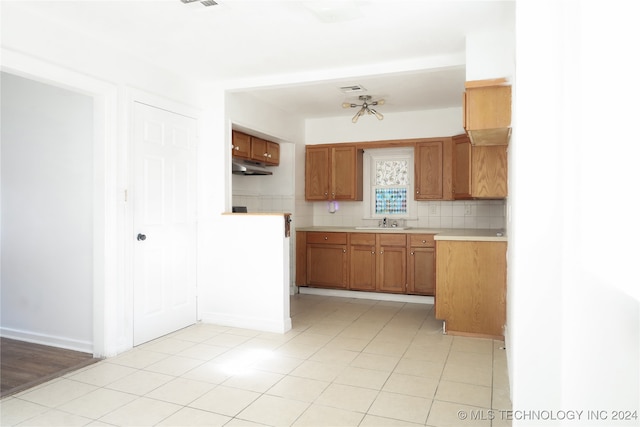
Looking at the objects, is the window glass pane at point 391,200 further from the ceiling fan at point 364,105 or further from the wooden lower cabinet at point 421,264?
the ceiling fan at point 364,105

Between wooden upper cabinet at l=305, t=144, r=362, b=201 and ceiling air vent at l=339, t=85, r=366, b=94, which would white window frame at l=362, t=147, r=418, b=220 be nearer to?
wooden upper cabinet at l=305, t=144, r=362, b=201

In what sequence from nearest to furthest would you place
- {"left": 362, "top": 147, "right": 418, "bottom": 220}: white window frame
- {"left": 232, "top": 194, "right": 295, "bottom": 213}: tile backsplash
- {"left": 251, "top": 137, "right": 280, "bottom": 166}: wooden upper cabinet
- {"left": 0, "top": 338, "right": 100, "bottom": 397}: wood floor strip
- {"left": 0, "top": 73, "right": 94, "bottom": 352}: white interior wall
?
{"left": 0, "top": 338, "right": 100, "bottom": 397}: wood floor strip → {"left": 0, "top": 73, "right": 94, "bottom": 352}: white interior wall → {"left": 251, "top": 137, "right": 280, "bottom": 166}: wooden upper cabinet → {"left": 232, "top": 194, "right": 295, "bottom": 213}: tile backsplash → {"left": 362, "top": 147, "right": 418, "bottom": 220}: white window frame

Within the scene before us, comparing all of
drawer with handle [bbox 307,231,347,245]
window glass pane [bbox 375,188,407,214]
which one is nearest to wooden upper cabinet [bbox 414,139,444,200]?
window glass pane [bbox 375,188,407,214]

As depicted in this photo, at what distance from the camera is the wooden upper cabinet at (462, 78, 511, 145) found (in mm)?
2955

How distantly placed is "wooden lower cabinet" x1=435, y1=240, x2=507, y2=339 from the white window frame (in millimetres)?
2077

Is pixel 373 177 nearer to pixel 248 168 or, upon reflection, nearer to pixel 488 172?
pixel 248 168

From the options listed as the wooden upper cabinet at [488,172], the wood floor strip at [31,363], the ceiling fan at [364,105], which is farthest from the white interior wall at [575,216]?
the wood floor strip at [31,363]

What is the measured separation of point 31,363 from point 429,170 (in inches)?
184

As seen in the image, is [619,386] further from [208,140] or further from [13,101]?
[13,101]

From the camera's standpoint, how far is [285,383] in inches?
114

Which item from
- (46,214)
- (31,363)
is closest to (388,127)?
(46,214)

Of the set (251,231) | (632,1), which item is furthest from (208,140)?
(632,1)

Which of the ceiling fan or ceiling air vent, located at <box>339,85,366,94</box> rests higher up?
ceiling air vent, located at <box>339,85,366,94</box>

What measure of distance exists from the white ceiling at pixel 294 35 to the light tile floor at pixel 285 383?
241 cm
